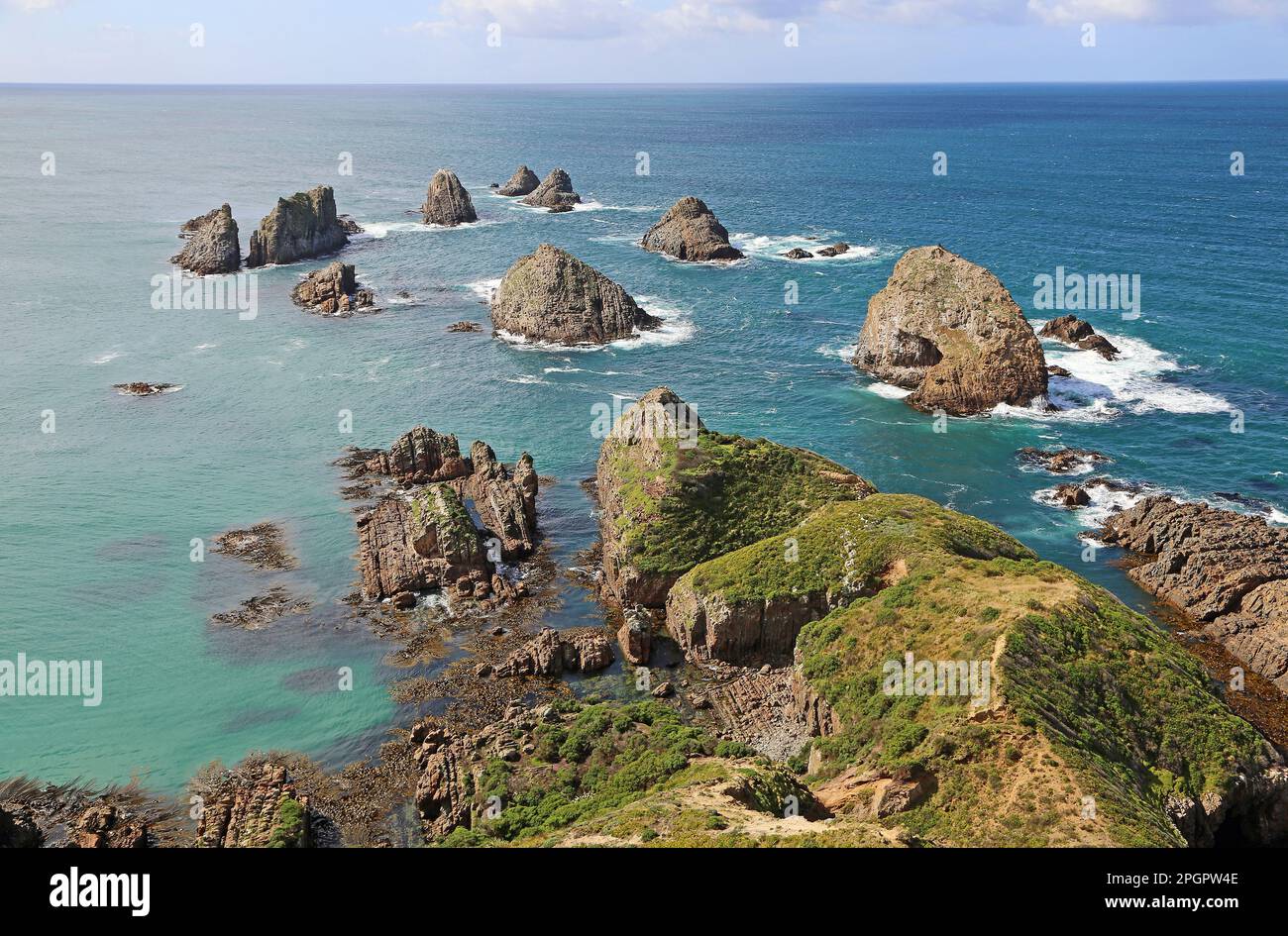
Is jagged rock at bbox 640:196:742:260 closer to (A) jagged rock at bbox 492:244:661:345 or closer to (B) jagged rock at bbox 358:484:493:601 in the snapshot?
(A) jagged rock at bbox 492:244:661:345

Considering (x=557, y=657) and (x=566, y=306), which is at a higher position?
(x=566, y=306)

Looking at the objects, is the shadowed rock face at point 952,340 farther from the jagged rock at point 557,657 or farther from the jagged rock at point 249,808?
the jagged rock at point 249,808

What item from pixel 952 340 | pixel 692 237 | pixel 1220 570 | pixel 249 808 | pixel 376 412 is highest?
pixel 692 237

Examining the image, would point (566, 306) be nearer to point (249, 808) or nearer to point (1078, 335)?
point (1078, 335)

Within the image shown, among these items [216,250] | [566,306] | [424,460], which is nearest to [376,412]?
[424,460]

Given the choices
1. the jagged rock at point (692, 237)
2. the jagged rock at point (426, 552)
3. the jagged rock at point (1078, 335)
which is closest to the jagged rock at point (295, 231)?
the jagged rock at point (692, 237)

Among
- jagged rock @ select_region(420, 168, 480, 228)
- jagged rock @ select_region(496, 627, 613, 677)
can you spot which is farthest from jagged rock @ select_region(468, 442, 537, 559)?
jagged rock @ select_region(420, 168, 480, 228)

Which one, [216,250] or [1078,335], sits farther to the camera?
[216,250]
